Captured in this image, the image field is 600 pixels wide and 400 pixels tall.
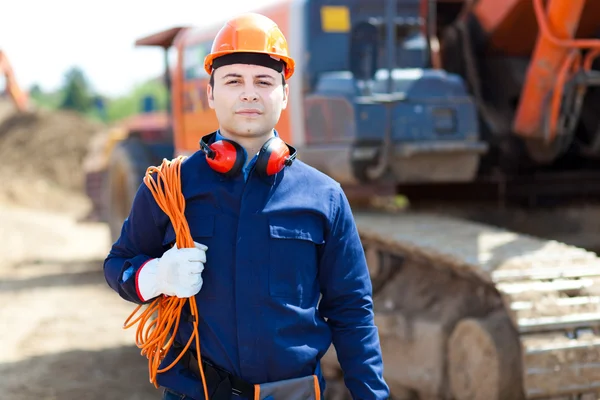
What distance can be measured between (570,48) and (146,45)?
459cm

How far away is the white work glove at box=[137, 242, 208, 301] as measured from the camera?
2.22 metres

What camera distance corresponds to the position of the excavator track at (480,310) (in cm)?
387

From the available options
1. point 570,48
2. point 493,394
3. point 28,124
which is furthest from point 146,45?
point 28,124

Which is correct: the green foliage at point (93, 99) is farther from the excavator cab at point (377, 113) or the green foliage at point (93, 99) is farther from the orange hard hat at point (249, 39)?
the orange hard hat at point (249, 39)

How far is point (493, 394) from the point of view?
13.3ft

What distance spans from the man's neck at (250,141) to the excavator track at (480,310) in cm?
190

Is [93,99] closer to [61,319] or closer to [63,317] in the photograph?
[63,317]

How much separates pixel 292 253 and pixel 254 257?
103 mm

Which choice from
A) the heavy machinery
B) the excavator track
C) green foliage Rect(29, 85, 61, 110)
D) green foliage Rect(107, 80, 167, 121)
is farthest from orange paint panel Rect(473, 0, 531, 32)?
green foliage Rect(29, 85, 61, 110)

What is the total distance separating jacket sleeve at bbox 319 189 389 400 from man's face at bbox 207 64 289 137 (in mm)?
291

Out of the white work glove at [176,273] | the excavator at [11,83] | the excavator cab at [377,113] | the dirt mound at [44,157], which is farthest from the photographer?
the excavator at [11,83]

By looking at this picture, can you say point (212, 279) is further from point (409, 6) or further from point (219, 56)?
point (409, 6)

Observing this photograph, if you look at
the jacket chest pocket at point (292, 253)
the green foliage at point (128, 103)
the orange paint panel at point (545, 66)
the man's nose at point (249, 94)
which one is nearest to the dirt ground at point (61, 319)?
the orange paint panel at point (545, 66)

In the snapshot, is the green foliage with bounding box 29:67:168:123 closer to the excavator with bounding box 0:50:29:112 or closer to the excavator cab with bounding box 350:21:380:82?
the excavator with bounding box 0:50:29:112
